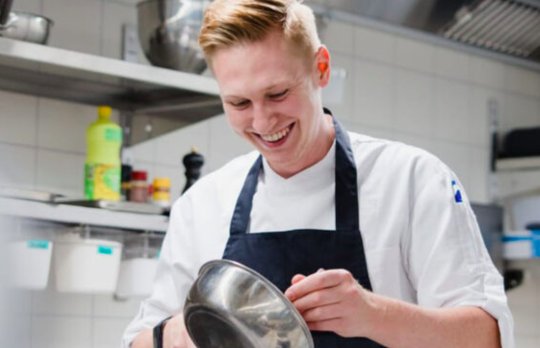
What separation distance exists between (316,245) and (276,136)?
22 centimetres

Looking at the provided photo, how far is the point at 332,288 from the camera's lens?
4.16 ft

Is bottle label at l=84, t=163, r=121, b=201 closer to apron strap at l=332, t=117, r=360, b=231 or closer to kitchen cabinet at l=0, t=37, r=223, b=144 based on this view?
kitchen cabinet at l=0, t=37, r=223, b=144

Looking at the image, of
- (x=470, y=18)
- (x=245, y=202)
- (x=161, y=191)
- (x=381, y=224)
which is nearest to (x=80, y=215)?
(x=161, y=191)

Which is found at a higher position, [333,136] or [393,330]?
[333,136]

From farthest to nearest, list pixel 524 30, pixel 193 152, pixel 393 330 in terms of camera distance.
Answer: pixel 524 30
pixel 193 152
pixel 393 330

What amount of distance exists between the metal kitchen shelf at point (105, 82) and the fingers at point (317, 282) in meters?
1.22

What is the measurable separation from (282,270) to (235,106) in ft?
0.99

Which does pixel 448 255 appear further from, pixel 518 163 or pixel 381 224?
pixel 518 163

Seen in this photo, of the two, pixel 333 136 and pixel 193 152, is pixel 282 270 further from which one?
pixel 193 152

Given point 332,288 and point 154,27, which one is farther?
point 154,27

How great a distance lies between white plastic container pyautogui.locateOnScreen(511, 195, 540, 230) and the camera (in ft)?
12.4

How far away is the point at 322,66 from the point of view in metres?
1.53

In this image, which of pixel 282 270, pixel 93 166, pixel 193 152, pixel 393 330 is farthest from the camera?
pixel 193 152

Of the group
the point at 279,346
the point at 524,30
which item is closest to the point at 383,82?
the point at 524,30
